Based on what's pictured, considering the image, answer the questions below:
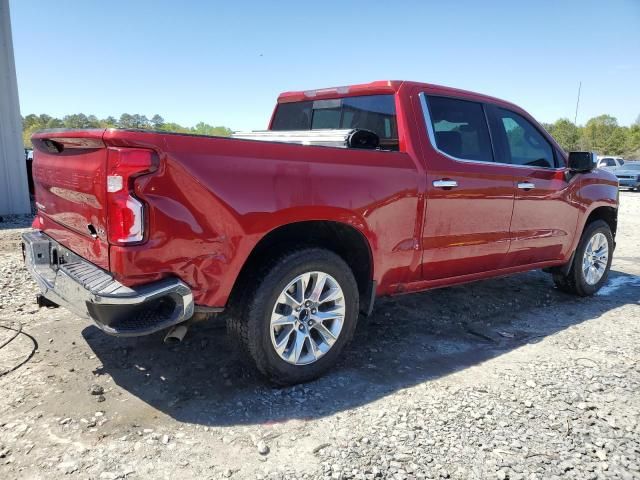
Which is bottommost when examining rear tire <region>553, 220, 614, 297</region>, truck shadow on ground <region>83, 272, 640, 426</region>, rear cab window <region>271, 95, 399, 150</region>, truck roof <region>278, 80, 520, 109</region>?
truck shadow on ground <region>83, 272, 640, 426</region>

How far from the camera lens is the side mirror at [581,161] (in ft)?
15.5

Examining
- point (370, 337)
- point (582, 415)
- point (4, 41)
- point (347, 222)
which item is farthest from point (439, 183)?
point (4, 41)

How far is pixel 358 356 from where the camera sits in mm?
3574

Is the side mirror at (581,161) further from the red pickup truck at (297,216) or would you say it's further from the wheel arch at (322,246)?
the wheel arch at (322,246)

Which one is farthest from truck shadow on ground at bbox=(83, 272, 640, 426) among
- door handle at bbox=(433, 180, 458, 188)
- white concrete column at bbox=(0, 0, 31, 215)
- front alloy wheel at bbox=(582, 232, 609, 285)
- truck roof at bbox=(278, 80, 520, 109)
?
white concrete column at bbox=(0, 0, 31, 215)

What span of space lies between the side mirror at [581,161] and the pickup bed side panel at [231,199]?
244 centimetres

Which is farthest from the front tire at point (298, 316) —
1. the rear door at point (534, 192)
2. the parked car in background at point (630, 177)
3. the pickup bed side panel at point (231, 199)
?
the parked car in background at point (630, 177)

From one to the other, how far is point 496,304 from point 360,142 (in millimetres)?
2610

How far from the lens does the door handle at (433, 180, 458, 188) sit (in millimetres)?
3529

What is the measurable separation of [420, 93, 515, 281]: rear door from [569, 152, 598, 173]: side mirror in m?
1.04

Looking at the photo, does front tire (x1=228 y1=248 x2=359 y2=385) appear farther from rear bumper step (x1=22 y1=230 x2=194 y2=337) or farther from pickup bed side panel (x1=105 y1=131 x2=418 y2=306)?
rear bumper step (x1=22 y1=230 x2=194 y2=337)

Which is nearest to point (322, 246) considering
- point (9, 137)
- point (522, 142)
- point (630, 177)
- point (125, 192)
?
point (125, 192)

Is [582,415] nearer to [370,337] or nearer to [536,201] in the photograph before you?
[370,337]

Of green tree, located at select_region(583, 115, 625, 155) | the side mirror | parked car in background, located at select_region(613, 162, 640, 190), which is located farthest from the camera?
green tree, located at select_region(583, 115, 625, 155)
